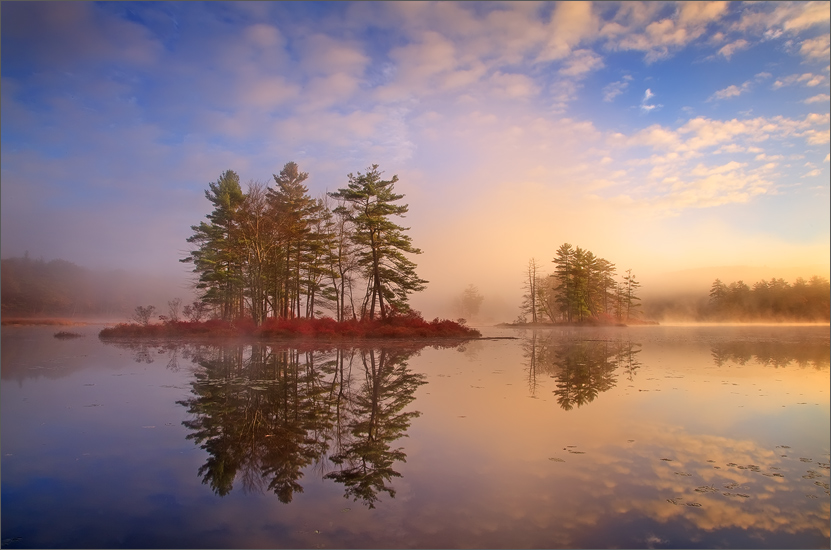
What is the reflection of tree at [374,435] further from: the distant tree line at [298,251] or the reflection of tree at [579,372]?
the distant tree line at [298,251]

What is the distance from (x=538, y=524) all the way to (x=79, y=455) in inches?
256

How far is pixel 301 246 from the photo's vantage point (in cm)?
3953

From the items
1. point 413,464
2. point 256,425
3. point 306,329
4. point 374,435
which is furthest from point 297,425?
point 306,329

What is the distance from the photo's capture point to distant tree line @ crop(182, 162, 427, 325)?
33719 mm

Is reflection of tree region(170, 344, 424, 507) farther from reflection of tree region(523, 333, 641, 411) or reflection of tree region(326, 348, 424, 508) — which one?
reflection of tree region(523, 333, 641, 411)

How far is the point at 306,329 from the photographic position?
A: 97.5 feet

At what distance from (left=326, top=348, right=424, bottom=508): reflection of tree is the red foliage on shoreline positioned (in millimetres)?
17599

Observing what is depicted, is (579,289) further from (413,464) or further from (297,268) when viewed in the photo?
(413,464)

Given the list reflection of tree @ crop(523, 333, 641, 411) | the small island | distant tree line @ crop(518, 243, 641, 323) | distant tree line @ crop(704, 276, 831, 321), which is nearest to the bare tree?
the small island

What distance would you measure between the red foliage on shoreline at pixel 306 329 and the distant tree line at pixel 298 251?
1614mm

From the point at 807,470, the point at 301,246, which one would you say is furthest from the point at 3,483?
the point at 301,246

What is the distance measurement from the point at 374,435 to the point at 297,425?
1.52 meters

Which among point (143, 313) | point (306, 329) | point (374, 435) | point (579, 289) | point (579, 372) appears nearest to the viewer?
point (374, 435)

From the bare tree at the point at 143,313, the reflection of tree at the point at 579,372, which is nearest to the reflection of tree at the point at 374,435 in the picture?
the reflection of tree at the point at 579,372
